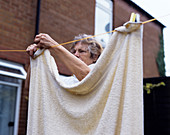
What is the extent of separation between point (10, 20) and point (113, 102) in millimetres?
3108

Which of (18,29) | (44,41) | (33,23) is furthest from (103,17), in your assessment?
(44,41)

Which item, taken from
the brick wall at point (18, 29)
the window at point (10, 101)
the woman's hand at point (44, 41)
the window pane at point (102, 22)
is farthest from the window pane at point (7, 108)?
the window pane at point (102, 22)

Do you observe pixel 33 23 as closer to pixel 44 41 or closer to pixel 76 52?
pixel 76 52

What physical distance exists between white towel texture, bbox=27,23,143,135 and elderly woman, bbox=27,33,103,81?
0.29ft

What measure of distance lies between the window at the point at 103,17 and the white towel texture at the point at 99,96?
4180 millimetres

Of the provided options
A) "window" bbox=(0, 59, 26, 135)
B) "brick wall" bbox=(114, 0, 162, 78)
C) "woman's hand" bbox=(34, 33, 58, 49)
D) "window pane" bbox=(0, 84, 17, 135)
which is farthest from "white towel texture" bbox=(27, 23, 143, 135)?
"brick wall" bbox=(114, 0, 162, 78)

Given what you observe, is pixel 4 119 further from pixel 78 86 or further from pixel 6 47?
pixel 78 86

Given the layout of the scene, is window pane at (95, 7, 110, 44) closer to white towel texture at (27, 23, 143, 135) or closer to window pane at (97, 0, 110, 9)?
window pane at (97, 0, 110, 9)

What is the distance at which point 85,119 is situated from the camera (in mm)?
1551

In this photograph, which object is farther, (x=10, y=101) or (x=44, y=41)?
(x=10, y=101)

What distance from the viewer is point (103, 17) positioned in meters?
6.29

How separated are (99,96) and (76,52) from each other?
0.66 meters

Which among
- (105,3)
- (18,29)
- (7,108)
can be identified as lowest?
(7,108)

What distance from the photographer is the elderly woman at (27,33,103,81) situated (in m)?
1.69
